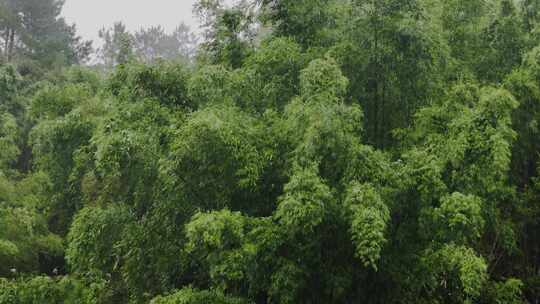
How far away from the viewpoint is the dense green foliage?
16.9 feet

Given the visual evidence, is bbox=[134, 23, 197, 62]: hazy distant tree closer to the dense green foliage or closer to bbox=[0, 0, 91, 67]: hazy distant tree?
bbox=[0, 0, 91, 67]: hazy distant tree

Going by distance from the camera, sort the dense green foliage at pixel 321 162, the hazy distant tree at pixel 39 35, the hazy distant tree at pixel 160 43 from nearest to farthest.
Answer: the dense green foliage at pixel 321 162, the hazy distant tree at pixel 39 35, the hazy distant tree at pixel 160 43

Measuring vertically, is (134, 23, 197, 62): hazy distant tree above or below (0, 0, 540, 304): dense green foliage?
above

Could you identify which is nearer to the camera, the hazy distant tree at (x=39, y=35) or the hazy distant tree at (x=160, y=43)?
the hazy distant tree at (x=39, y=35)

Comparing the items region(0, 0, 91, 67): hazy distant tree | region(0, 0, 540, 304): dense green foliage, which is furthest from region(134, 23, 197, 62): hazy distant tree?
region(0, 0, 540, 304): dense green foliage

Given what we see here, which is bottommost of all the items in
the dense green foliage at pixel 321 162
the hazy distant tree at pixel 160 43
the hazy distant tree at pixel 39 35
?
the dense green foliage at pixel 321 162

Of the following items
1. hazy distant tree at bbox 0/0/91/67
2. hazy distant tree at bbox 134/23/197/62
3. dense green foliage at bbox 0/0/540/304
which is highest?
hazy distant tree at bbox 134/23/197/62

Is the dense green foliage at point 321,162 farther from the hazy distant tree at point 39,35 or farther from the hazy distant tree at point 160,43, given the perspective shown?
the hazy distant tree at point 160,43

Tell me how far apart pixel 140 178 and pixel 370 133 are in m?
3.06

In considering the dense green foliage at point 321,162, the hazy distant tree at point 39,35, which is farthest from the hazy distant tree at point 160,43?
the dense green foliage at point 321,162

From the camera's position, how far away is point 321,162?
212 inches

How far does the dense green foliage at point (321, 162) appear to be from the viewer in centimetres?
516

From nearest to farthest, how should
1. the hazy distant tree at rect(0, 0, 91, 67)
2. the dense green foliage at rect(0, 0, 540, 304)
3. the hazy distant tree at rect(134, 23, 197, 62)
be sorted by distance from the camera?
the dense green foliage at rect(0, 0, 540, 304)
the hazy distant tree at rect(0, 0, 91, 67)
the hazy distant tree at rect(134, 23, 197, 62)

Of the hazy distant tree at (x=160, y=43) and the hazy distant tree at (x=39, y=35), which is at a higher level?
the hazy distant tree at (x=160, y=43)
